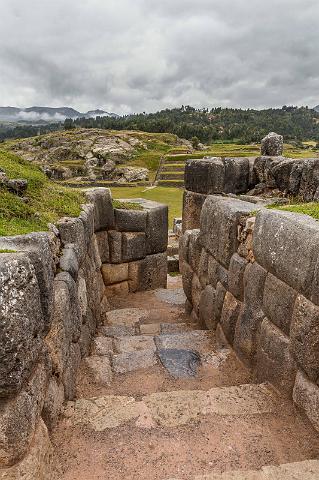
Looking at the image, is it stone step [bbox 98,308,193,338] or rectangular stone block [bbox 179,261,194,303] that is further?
rectangular stone block [bbox 179,261,194,303]

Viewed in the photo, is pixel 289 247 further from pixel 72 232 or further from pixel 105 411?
pixel 72 232

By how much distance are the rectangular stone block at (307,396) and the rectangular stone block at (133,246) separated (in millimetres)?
6064

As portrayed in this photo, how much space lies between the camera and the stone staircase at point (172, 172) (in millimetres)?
46281

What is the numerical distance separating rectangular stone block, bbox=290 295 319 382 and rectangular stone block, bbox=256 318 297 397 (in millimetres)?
177

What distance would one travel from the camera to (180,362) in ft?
16.2

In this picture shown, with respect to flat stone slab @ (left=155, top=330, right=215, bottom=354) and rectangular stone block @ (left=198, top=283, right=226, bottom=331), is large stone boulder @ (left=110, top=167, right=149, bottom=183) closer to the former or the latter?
rectangular stone block @ (left=198, top=283, right=226, bottom=331)

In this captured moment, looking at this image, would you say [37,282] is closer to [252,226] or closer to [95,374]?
[95,374]

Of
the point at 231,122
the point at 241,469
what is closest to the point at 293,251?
the point at 241,469

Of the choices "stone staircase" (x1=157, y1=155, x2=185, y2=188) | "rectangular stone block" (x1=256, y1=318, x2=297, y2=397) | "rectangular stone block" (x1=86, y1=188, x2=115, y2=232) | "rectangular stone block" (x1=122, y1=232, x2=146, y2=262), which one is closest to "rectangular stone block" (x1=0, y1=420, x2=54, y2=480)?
"rectangular stone block" (x1=256, y1=318, x2=297, y2=397)

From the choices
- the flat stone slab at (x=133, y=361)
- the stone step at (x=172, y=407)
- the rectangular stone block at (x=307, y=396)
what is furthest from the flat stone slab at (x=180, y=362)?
the rectangular stone block at (x=307, y=396)

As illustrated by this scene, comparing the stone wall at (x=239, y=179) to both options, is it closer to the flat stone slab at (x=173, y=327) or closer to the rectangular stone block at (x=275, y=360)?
the flat stone slab at (x=173, y=327)

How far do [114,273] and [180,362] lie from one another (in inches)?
177

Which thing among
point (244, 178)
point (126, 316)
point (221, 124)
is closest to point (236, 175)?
point (244, 178)

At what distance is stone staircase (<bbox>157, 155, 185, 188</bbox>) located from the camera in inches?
1822
